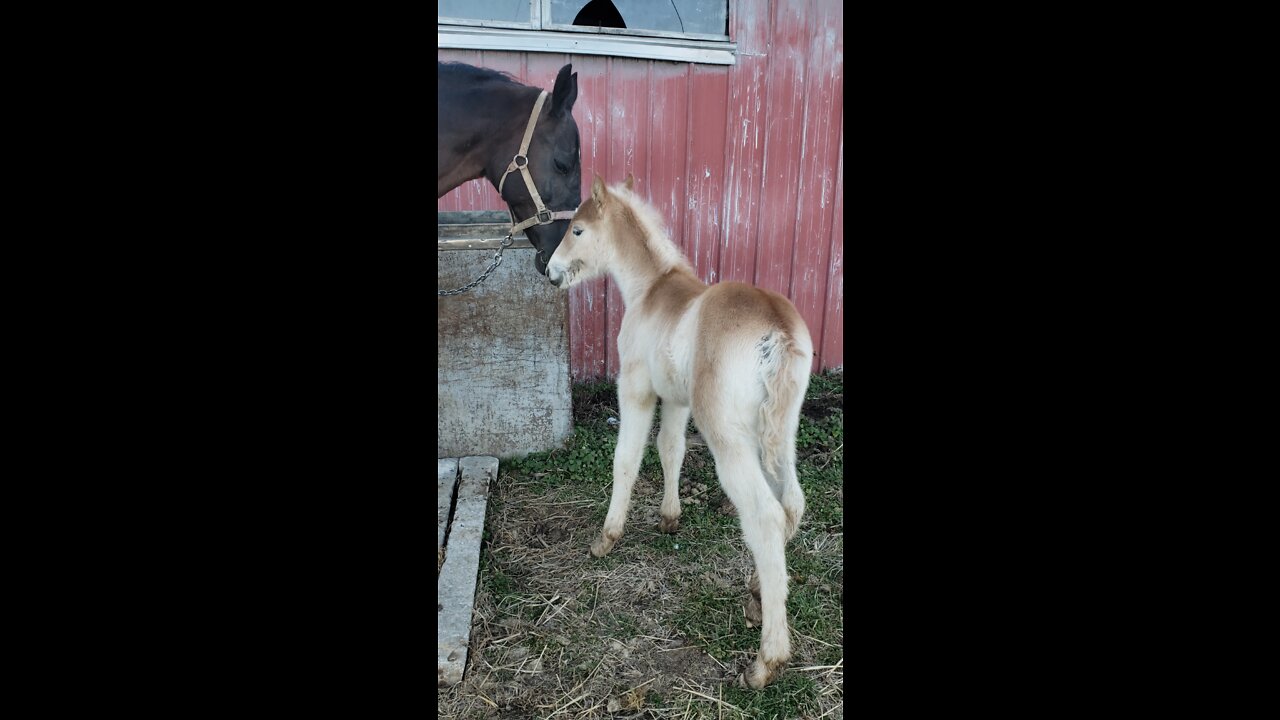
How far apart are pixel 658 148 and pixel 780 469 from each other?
2432 millimetres

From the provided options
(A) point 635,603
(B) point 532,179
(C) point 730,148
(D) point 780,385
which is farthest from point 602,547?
(C) point 730,148

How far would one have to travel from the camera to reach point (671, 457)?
2.77m

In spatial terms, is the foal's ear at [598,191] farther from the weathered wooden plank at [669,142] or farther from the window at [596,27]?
the window at [596,27]

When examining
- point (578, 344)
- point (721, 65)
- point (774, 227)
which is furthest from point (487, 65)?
point (774, 227)

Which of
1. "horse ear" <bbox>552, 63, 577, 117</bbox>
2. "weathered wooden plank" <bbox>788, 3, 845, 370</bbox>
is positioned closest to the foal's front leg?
"horse ear" <bbox>552, 63, 577, 117</bbox>

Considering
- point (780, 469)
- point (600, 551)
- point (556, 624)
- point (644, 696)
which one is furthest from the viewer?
point (600, 551)

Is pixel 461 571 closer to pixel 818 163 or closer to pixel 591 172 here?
pixel 591 172

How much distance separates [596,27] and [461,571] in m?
2.86

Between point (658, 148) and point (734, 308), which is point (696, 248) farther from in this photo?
point (734, 308)

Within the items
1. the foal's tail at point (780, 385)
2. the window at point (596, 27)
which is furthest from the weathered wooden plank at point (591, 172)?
the foal's tail at point (780, 385)

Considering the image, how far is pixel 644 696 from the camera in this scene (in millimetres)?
1900

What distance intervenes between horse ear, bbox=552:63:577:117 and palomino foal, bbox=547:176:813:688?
0.44 meters

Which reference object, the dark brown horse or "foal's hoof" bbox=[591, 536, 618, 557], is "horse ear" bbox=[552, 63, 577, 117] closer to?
the dark brown horse

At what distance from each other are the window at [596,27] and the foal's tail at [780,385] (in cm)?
240
